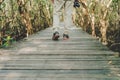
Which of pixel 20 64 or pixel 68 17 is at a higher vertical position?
pixel 68 17

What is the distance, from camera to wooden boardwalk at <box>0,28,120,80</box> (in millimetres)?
6193

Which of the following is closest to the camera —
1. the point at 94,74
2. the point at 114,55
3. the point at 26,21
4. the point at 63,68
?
the point at 94,74

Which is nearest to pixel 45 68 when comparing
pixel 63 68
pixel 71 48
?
pixel 63 68

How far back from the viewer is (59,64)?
7.31m

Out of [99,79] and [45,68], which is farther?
[45,68]

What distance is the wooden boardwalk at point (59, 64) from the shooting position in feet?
20.3

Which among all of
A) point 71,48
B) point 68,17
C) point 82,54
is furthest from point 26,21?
point 82,54

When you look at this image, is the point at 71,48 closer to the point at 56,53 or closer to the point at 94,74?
the point at 56,53

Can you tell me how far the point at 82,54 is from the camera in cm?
861

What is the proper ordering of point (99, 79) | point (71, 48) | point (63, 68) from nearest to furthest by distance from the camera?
1. point (99, 79)
2. point (63, 68)
3. point (71, 48)

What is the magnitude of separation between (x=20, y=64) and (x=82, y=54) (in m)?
1.80

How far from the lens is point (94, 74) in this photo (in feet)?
20.7

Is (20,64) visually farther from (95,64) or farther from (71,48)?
(71,48)

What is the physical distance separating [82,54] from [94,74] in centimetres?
232
